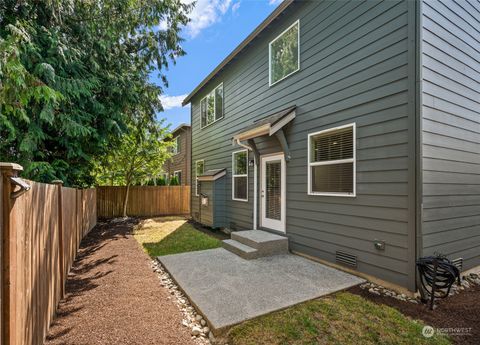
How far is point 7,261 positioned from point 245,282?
117 inches

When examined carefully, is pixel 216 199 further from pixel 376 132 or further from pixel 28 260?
pixel 28 260

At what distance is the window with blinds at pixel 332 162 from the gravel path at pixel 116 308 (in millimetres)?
3258

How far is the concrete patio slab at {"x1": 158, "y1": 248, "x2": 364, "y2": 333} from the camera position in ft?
9.79

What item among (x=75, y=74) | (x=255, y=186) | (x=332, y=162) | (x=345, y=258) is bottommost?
(x=345, y=258)

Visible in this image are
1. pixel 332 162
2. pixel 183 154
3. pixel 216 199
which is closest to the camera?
pixel 332 162

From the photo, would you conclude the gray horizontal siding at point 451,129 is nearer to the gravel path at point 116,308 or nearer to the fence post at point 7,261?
the gravel path at point 116,308

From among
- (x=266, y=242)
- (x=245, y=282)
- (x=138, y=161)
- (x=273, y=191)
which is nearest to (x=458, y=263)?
(x=266, y=242)

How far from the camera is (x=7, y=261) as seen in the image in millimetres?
1475

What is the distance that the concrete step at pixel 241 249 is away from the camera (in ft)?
16.2

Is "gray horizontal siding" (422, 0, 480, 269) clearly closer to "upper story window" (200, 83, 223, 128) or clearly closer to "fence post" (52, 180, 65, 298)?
"fence post" (52, 180, 65, 298)

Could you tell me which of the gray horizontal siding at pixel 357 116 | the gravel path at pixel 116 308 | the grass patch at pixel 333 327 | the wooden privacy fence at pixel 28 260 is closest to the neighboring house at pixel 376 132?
the gray horizontal siding at pixel 357 116

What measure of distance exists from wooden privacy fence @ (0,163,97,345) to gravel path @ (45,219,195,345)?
0.27 m

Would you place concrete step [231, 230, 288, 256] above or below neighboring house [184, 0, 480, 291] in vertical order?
below

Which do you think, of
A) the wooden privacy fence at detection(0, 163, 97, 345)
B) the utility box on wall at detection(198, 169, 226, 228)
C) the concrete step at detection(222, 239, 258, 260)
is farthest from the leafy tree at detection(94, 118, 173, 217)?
the wooden privacy fence at detection(0, 163, 97, 345)
